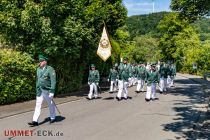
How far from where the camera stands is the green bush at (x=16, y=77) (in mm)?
16766

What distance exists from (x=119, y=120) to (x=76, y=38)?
27.6ft

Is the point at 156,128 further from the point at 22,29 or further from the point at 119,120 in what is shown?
the point at 22,29

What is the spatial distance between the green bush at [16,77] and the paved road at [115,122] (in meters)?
2.10

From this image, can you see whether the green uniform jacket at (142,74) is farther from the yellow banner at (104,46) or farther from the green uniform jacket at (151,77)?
the green uniform jacket at (151,77)

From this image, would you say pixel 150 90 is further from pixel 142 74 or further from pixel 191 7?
pixel 191 7

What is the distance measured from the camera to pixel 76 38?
20844 mm

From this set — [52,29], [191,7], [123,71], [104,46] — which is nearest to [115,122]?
[123,71]

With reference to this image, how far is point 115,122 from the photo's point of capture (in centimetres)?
1293

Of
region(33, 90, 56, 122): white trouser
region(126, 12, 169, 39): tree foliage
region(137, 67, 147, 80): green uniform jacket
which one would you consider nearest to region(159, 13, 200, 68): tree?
region(137, 67, 147, 80): green uniform jacket

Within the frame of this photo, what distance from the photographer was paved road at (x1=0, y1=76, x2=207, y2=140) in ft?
35.1

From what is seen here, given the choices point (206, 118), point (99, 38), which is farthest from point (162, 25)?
point (206, 118)

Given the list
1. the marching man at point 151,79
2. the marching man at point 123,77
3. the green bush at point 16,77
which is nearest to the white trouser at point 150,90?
the marching man at point 151,79

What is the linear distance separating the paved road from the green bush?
2.10 m

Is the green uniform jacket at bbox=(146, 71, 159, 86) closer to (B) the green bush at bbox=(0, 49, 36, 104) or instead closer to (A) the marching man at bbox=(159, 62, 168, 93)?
(A) the marching man at bbox=(159, 62, 168, 93)
